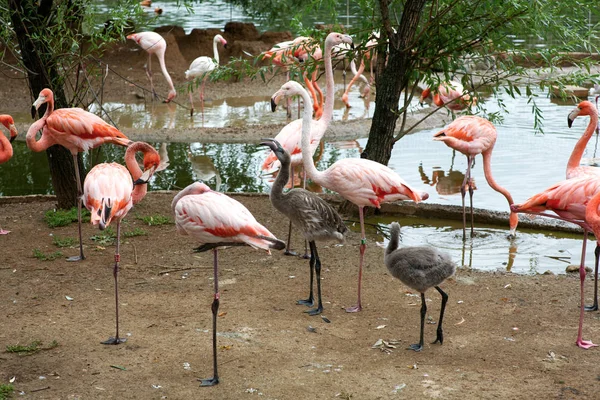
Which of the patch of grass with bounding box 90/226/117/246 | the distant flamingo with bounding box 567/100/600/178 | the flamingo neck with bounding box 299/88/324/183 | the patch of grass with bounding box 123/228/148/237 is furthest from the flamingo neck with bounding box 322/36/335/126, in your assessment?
the patch of grass with bounding box 90/226/117/246

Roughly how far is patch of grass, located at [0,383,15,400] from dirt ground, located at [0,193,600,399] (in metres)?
0.05

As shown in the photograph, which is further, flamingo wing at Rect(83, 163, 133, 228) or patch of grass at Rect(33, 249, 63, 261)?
patch of grass at Rect(33, 249, 63, 261)

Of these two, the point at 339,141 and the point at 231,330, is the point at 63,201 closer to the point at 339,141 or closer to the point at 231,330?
the point at 231,330

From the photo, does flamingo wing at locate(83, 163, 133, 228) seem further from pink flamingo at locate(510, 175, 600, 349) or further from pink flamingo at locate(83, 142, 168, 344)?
pink flamingo at locate(510, 175, 600, 349)

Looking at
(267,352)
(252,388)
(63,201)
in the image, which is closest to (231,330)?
(267,352)

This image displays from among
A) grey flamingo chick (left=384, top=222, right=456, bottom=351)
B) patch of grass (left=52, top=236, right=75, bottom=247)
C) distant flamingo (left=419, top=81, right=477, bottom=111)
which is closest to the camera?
grey flamingo chick (left=384, top=222, right=456, bottom=351)

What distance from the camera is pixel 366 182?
6000mm

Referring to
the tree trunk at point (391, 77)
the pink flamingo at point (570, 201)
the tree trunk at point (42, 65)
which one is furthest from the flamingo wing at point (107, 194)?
the tree trunk at point (391, 77)

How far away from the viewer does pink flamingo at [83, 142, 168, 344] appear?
5371 millimetres

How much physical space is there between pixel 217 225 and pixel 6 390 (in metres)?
1.62

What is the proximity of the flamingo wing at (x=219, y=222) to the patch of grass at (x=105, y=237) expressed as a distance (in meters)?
2.62

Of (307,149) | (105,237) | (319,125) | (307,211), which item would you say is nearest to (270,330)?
(307,211)

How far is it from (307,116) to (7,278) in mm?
2988

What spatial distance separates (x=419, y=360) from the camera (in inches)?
195
